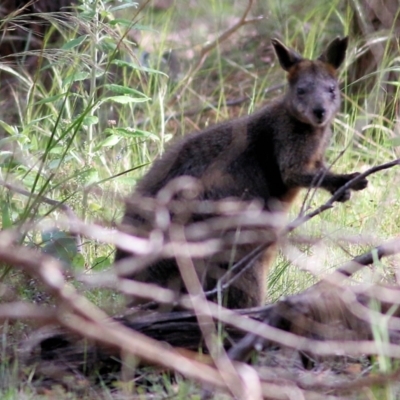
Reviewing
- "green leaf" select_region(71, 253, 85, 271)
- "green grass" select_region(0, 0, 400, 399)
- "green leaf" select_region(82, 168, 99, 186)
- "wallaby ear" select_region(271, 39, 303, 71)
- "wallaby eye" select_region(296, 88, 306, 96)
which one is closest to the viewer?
"green grass" select_region(0, 0, 400, 399)

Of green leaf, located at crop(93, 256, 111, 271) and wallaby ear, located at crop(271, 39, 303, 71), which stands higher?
wallaby ear, located at crop(271, 39, 303, 71)

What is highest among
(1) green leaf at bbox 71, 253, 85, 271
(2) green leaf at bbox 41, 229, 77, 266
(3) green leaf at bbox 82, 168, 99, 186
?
(3) green leaf at bbox 82, 168, 99, 186

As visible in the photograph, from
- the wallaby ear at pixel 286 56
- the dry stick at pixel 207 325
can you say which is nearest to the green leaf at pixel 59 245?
the dry stick at pixel 207 325

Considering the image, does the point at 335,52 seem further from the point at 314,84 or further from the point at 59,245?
the point at 59,245

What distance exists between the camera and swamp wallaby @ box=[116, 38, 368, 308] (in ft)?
13.5

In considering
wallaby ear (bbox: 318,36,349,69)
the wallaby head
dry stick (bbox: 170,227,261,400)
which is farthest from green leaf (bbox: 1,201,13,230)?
wallaby ear (bbox: 318,36,349,69)

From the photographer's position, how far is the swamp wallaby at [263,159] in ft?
13.5

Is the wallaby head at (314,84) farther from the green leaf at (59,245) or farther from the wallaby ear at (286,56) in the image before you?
the green leaf at (59,245)

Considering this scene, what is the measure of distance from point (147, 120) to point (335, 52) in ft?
7.23

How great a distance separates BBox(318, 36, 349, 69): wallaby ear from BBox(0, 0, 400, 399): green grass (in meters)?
0.69

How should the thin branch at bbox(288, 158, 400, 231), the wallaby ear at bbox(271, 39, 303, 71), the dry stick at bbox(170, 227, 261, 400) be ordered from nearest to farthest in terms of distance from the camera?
the dry stick at bbox(170, 227, 261, 400)
the thin branch at bbox(288, 158, 400, 231)
the wallaby ear at bbox(271, 39, 303, 71)

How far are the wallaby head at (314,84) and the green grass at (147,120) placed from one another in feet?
2.00

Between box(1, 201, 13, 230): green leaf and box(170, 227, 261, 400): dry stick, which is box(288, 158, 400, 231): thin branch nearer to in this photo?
box(170, 227, 261, 400): dry stick

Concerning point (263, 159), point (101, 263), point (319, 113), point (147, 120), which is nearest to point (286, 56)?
point (319, 113)
